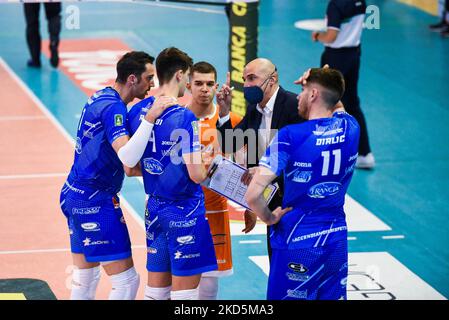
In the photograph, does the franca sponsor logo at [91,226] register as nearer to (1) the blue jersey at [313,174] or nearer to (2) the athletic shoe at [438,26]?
(1) the blue jersey at [313,174]

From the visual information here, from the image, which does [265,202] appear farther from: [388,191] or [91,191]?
[388,191]

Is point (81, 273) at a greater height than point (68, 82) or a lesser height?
greater

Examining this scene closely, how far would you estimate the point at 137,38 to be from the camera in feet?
62.3

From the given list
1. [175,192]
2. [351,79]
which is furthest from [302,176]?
[351,79]

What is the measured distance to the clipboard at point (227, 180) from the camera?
782 cm

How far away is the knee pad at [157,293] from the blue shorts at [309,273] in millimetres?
935

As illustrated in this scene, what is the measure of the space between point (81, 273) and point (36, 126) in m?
6.87

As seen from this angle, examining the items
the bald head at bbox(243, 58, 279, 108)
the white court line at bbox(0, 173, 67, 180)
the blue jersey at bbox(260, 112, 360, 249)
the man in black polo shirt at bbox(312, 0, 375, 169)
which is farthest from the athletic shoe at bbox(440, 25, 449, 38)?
the blue jersey at bbox(260, 112, 360, 249)

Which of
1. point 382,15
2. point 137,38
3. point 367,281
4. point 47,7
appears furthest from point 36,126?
point 382,15

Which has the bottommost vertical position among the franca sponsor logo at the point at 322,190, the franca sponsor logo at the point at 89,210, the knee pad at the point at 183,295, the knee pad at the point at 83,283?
the knee pad at the point at 83,283

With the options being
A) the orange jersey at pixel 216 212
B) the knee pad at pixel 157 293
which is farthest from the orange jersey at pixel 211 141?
→ the knee pad at pixel 157 293

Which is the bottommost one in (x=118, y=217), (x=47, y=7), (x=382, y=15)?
(x=382, y=15)

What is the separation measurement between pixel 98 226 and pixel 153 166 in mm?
745

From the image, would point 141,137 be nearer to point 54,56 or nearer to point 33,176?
point 33,176
